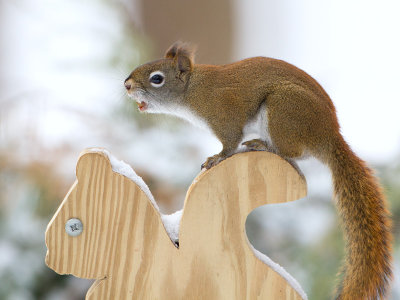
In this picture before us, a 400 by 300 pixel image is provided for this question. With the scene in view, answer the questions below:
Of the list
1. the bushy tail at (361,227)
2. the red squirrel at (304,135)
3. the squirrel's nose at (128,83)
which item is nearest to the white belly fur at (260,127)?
the red squirrel at (304,135)

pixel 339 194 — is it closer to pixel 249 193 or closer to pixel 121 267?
pixel 249 193

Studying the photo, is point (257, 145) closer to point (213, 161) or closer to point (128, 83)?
point (213, 161)

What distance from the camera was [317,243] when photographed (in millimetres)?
1444

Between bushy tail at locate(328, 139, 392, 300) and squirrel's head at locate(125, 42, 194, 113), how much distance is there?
0.28m

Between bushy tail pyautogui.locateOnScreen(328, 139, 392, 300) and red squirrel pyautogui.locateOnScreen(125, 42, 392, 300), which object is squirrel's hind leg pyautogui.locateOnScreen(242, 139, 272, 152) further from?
bushy tail pyautogui.locateOnScreen(328, 139, 392, 300)

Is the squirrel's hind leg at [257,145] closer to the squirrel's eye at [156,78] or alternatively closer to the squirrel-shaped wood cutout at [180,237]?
the squirrel-shaped wood cutout at [180,237]

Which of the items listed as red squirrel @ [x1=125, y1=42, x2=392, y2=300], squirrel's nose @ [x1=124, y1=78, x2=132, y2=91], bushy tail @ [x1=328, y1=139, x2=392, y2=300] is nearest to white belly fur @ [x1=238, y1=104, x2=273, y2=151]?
red squirrel @ [x1=125, y1=42, x2=392, y2=300]

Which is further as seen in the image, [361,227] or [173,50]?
[173,50]

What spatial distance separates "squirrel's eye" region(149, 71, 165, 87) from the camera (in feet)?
2.73

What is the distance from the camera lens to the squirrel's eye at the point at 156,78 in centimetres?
83

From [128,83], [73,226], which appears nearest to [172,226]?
[73,226]

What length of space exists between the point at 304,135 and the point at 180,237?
9.8 inches

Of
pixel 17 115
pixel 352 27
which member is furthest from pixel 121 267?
pixel 352 27

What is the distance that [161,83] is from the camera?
2.72ft
